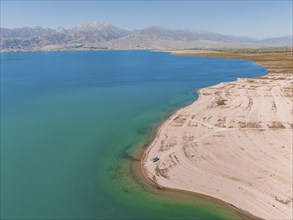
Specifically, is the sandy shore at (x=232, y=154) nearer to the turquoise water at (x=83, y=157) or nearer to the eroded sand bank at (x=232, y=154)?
the eroded sand bank at (x=232, y=154)

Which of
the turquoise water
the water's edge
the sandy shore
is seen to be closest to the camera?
the water's edge

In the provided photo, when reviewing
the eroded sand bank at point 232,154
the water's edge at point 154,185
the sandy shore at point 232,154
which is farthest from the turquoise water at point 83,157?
the sandy shore at point 232,154

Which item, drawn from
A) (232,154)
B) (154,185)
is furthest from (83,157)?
(232,154)

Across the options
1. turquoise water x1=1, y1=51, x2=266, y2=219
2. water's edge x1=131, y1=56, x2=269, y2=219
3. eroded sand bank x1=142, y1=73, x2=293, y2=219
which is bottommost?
turquoise water x1=1, y1=51, x2=266, y2=219

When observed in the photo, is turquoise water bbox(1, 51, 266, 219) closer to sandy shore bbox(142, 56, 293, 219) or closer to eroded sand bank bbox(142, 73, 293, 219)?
eroded sand bank bbox(142, 73, 293, 219)

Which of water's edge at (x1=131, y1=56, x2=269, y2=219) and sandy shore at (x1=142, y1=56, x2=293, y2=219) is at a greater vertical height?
sandy shore at (x1=142, y1=56, x2=293, y2=219)

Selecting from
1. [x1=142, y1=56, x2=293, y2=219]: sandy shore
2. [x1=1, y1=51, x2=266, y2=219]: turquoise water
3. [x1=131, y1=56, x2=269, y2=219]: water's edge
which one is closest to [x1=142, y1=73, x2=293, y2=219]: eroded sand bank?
[x1=142, y1=56, x2=293, y2=219]: sandy shore

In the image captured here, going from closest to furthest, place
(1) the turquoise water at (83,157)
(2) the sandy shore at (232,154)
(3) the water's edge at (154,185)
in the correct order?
(3) the water's edge at (154,185) < (1) the turquoise water at (83,157) < (2) the sandy shore at (232,154)

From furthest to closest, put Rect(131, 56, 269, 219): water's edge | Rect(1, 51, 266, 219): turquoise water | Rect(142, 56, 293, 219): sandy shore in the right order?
Rect(142, 56, 293, 219): sandy shore
Rect(1, 51, 266, 219): turquoise water
Rect(131, 56, 269, 219): water's edge

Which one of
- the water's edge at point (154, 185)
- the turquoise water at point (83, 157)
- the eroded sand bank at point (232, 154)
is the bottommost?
the turquoise water at point (83, 157)
